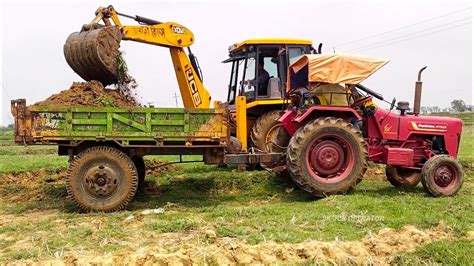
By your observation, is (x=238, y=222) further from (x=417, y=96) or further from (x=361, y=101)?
(x=417, y=96)

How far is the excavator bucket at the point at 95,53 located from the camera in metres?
8.84

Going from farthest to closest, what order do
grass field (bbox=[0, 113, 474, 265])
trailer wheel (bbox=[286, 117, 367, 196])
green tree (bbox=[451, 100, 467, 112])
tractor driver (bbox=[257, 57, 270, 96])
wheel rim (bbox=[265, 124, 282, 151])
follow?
green tree (bbox=[451, 100, 467, 112])
tractor driver (bbox=[257, 57, 270, 96])
wheel rim (bbox=[265, 124, 282, 151])
trailer wheel (bbox=[286, 117, 367, 196])
grass field (bbox=[0, 113, 474, 265])

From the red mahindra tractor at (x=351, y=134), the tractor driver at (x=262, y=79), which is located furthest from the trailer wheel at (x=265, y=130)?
the red mahindra tractor at (x=351, y=134)

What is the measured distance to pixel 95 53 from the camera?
878 centimetres

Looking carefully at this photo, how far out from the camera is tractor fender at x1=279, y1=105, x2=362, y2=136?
27.6 ft

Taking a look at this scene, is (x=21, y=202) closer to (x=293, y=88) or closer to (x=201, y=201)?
(x=201, y=201)

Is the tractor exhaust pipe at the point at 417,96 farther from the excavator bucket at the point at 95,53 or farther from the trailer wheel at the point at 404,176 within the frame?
the excavator bucket at the point at 95,53

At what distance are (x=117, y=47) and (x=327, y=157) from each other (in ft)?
15.1

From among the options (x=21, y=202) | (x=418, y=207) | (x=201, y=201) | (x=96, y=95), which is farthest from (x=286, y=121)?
(x=21, y=202)

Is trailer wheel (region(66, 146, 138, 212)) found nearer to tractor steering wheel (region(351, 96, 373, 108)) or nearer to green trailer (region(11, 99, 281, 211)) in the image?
green trailer (region(11, 99, 281, 211))

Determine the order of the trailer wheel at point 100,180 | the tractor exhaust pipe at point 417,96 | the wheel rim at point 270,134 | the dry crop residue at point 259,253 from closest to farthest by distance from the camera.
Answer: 1. the dry crop residue at point 259,253
2. the trailer wheel at point 100,180
3. the tractor exhaust pipe at point 417,96
4. the wheel rim at point 270,134

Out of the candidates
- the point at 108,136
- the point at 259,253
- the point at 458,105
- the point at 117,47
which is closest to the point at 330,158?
the point at 259,253

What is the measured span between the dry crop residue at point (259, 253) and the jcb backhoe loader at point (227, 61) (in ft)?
12.7

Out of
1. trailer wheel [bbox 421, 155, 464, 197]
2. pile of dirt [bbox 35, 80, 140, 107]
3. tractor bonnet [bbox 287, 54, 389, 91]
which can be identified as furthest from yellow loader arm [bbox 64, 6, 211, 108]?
trailer wheel [bbox 421, 155, 464, 197]
